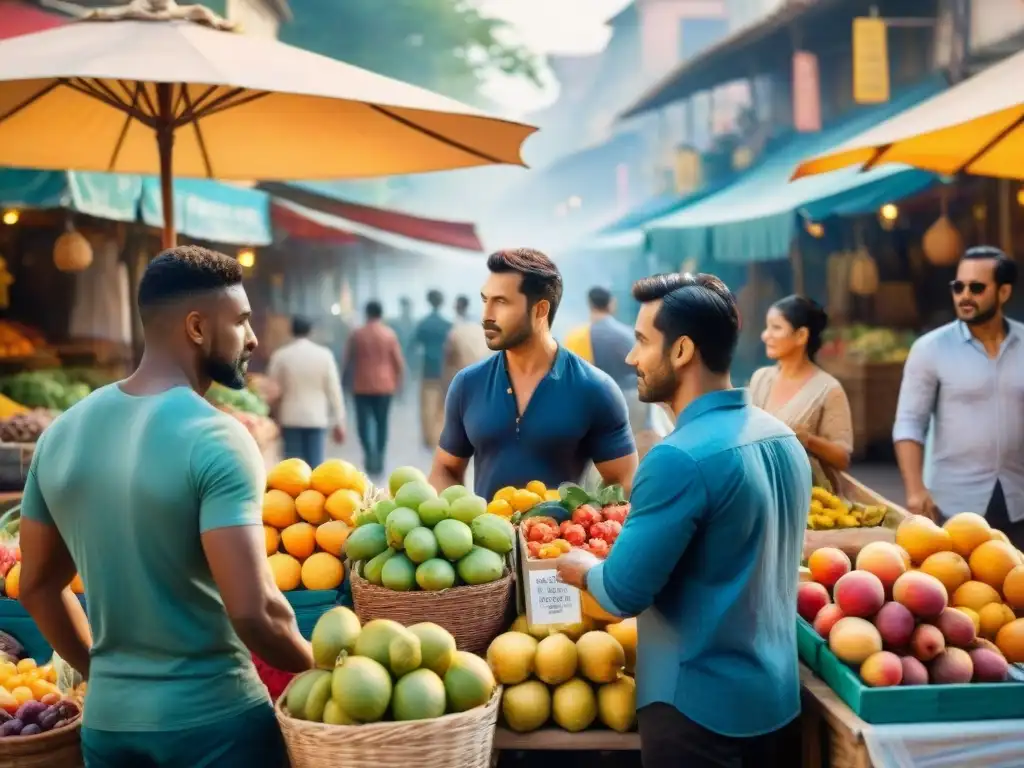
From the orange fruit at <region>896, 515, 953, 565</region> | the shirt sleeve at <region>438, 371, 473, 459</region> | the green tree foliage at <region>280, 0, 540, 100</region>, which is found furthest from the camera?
the green tree foliage at <region>280, 0, 540, 100</region>

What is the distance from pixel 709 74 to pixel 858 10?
5.67 meters

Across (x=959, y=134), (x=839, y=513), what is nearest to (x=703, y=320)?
(x=839, y=513)

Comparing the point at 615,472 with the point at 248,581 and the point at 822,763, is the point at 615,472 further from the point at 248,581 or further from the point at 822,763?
the point at 248,581

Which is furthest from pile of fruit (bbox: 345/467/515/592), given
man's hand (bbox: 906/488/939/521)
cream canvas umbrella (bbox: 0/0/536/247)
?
man's hand (bbox: 906/488/939/521)

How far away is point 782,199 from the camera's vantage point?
14484 millimetres

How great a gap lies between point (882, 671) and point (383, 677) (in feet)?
4.38

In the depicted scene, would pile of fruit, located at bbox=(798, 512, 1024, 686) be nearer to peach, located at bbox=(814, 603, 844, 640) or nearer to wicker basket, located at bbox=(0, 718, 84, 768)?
peach, located at bbox=(814, 603, 844, 640)

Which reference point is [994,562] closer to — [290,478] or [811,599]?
[811,599]

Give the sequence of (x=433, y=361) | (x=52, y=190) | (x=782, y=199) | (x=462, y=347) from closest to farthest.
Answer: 1. (x=52, y=190)
2. (x=462, y=347)
3. (x=782, y=199)
4. (x=433, y=361)

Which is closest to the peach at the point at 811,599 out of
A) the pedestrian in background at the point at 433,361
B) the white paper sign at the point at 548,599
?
the white paper sign at the point at 548,599

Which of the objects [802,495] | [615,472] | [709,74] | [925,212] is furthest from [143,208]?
[709,74]

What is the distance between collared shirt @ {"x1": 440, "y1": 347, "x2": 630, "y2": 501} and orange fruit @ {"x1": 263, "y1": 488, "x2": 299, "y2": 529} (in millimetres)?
975

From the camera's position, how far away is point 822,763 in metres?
3.30

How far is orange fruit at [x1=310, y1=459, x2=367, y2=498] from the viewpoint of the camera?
4.05 m
